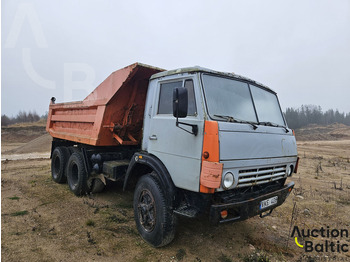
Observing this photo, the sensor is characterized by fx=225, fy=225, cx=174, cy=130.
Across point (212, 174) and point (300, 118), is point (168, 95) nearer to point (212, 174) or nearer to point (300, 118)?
point (212, 174)

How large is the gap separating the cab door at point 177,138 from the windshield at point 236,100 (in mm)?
182

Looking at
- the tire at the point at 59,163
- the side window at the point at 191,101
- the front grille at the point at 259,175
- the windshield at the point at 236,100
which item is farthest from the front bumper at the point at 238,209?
the tire at the point at 59,163

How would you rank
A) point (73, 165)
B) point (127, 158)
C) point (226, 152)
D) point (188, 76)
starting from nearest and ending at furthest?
point (226, 152) < point (188, 76) < point (127, 158) < point (73, 165)

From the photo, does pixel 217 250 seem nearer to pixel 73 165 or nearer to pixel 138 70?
pixel 138 70

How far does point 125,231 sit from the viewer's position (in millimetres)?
3639

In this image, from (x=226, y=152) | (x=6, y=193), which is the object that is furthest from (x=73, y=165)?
(x=226, y=152)

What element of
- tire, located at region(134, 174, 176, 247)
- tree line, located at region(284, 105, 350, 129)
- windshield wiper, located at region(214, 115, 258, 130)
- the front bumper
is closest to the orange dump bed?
tire, located at region(134, 174, 176, 247)

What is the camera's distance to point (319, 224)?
4.01 m

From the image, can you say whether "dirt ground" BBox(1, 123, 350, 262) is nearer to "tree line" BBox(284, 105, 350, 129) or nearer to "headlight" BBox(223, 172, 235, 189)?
"headlight" BBox(223, 172, 235, 189)

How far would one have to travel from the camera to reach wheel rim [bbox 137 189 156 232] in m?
3.15

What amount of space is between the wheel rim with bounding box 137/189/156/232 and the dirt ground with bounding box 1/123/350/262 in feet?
0.96

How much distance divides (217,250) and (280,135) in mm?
1862

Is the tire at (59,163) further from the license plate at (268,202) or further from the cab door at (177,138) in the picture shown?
the license plate at (268,202)

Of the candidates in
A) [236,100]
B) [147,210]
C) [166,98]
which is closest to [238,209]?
[147,210]
